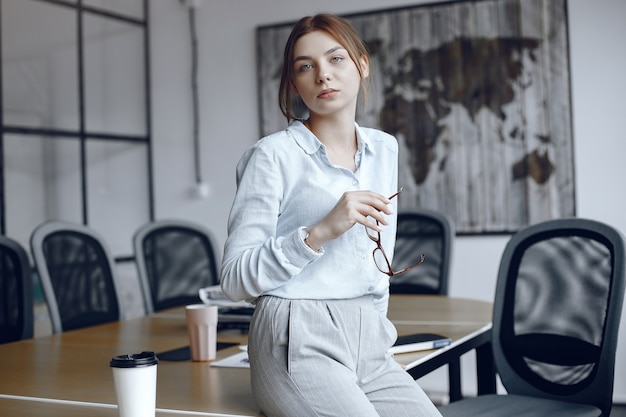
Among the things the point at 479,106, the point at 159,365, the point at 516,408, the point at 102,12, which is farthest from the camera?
the point at 102,12

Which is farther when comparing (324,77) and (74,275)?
(74,275)

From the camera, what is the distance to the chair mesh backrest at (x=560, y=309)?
1995 mm

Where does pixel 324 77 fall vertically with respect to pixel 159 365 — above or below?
above

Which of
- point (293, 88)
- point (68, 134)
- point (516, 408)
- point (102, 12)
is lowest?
point (516, 408)

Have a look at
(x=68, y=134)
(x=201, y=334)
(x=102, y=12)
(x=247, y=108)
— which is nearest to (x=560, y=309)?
(x=201, y=334)

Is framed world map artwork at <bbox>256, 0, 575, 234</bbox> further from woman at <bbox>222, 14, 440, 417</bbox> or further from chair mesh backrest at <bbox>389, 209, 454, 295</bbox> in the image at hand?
woman at <bbox>222, 14, 440, 417</bbox>

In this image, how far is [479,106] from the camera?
4.31 metres

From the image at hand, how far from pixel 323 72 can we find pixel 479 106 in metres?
3.05

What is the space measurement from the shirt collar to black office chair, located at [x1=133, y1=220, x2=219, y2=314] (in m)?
1.81

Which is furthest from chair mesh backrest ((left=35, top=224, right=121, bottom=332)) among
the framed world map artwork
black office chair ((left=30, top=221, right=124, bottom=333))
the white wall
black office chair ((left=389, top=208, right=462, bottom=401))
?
the white wall

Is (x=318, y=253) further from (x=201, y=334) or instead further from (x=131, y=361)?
(x=201, y=334)

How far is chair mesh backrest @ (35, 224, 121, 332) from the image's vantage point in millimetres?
2705

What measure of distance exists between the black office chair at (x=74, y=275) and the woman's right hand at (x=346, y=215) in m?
1.62

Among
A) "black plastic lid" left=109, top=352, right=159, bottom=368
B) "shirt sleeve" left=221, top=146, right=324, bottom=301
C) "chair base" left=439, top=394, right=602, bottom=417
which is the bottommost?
"chair base" left=439, top=394, right=602, bottom=417
